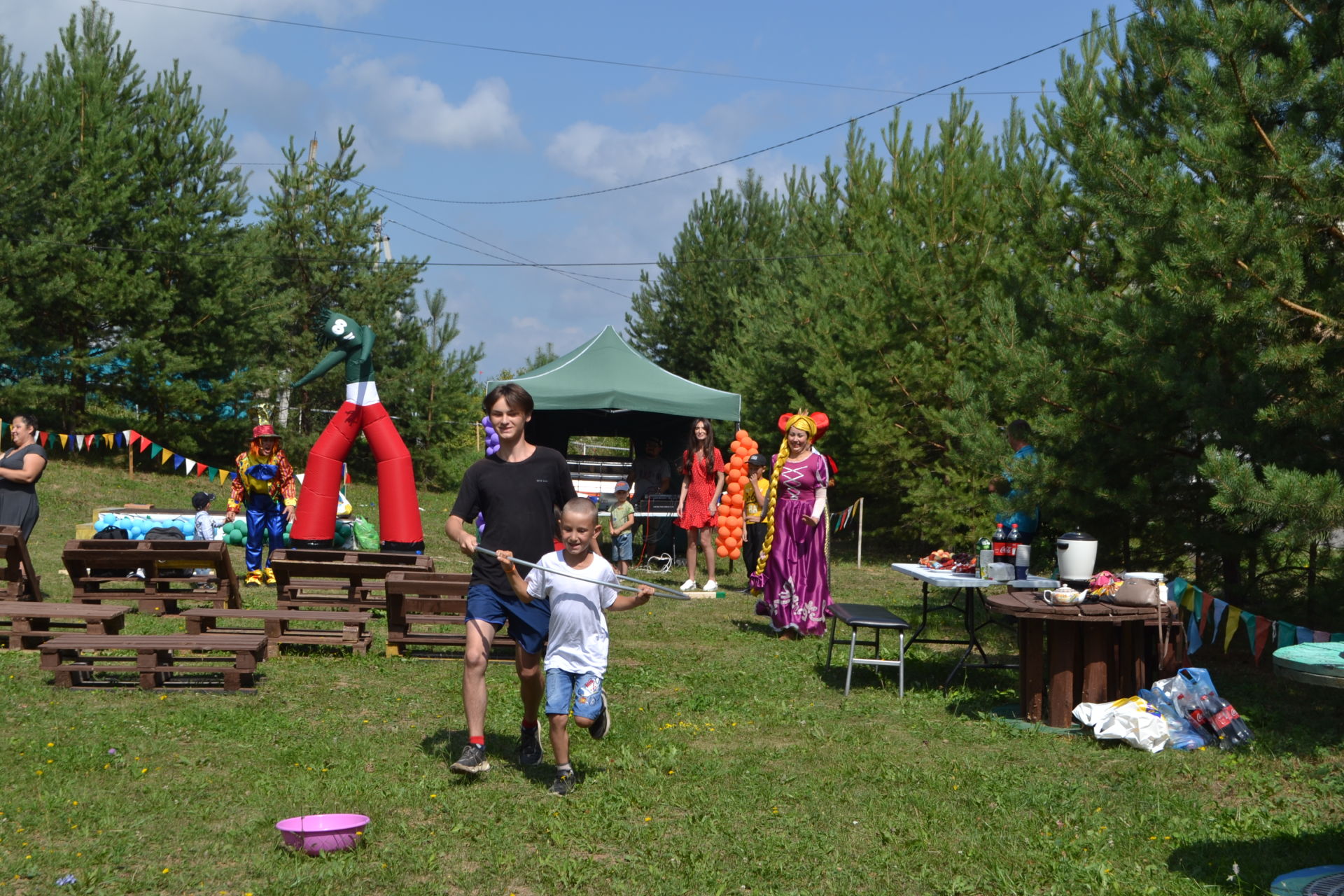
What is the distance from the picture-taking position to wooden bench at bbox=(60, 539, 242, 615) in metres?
9.39

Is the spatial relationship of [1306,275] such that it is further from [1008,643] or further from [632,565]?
[632,565]

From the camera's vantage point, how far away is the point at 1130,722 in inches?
249

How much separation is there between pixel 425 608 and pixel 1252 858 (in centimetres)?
607

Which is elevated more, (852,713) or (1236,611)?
(1236,611)

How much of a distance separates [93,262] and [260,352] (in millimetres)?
4522

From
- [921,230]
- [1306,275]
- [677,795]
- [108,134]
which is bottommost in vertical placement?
[677,795]

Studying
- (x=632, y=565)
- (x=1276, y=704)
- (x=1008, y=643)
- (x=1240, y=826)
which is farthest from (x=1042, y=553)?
(x=632, y=565)

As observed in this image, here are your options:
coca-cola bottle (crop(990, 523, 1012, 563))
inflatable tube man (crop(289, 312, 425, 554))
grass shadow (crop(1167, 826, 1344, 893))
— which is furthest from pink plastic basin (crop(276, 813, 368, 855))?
inflatable tube man (crop(289, 312, 425, 554))

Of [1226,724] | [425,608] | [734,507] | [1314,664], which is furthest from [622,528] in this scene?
[1314,664]

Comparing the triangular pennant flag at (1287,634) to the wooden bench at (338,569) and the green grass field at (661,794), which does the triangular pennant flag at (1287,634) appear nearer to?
the green grass field at (661,794)

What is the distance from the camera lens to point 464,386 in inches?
1102

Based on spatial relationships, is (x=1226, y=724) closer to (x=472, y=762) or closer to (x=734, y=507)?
(x=472, y=762)

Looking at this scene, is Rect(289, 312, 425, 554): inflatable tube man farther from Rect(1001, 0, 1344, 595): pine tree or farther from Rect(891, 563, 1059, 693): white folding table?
Rect(1001, 0, 1344, 595): pine tree

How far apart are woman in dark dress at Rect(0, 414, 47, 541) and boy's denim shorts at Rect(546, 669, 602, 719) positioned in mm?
6673
